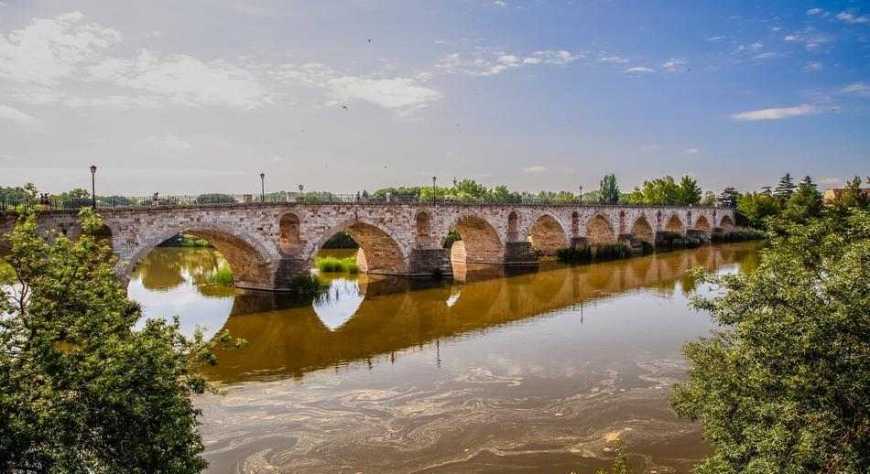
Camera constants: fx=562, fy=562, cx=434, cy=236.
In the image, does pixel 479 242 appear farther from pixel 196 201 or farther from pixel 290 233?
pixel 196 201

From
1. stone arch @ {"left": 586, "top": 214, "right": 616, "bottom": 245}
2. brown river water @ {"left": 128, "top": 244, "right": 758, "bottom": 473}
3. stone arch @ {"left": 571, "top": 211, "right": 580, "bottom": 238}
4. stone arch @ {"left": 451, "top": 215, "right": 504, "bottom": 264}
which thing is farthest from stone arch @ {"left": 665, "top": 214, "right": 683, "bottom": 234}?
brown river water @ {"left": 128, "top": 244, "right": 758, "bottom": 473}

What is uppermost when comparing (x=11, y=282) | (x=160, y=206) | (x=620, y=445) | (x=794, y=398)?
(x=160, y=206)

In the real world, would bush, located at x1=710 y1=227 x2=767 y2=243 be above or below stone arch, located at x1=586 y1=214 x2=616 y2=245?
below

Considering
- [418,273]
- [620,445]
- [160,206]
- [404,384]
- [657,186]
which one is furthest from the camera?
[657,186]

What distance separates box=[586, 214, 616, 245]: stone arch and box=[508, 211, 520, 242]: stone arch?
578 inches

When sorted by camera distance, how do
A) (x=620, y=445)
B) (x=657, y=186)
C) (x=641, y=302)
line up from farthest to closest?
(x=657, y=186) < (x=641, y=302) < (x=620, y=445)

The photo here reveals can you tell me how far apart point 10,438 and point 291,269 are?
2293 centimetres

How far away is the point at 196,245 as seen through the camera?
60.8 metres

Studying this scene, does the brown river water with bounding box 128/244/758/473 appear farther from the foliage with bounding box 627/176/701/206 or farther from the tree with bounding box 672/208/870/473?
the foliage with bounding box 627/176/701/206

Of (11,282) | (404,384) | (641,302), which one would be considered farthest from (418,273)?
(11,282)

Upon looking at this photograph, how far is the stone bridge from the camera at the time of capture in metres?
23.4

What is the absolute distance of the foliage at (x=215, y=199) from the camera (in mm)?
26553

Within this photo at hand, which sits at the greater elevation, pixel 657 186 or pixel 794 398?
pixel 657 186

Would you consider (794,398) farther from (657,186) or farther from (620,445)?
(657,186)
